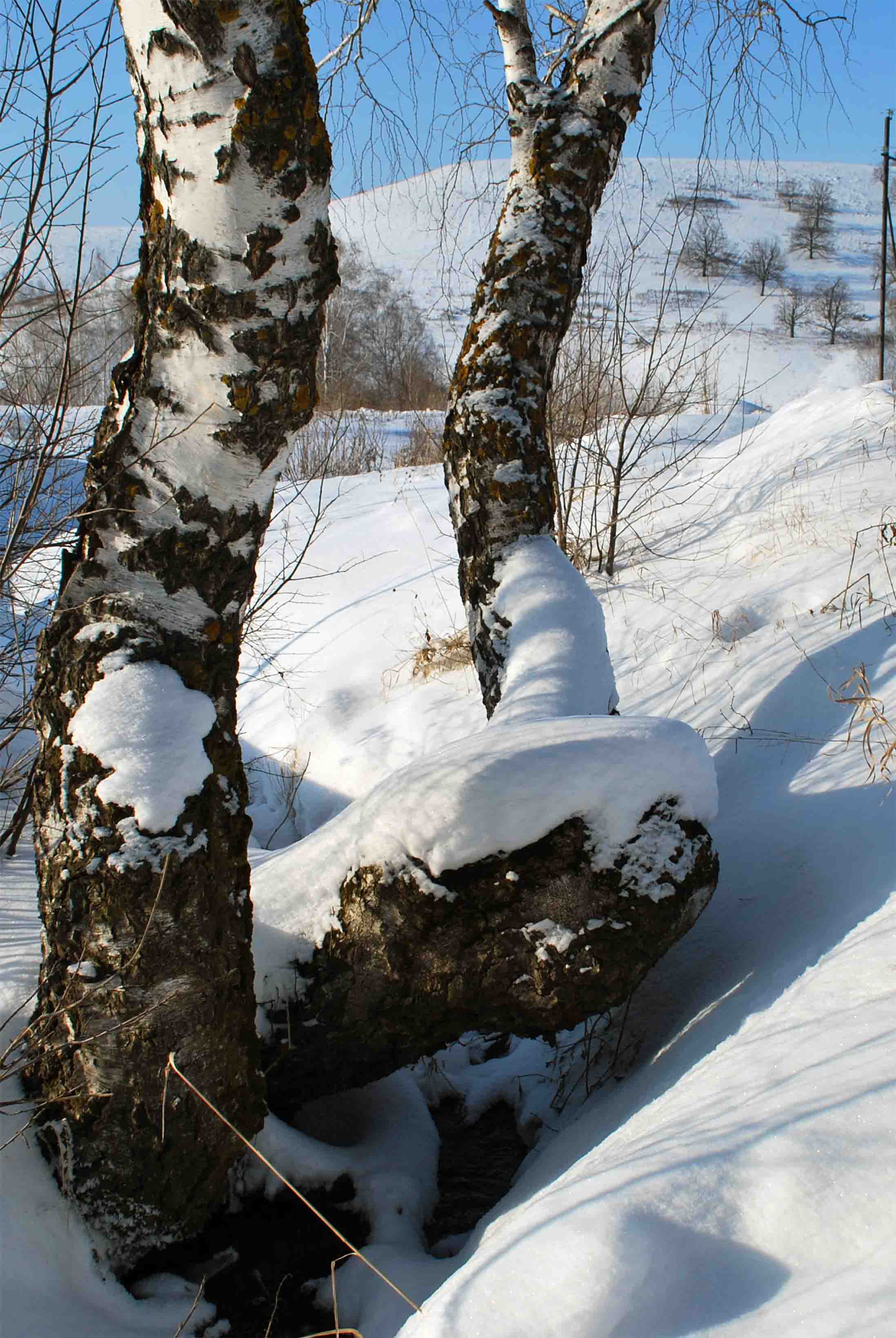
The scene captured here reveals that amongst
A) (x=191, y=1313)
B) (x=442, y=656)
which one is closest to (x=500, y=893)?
(x=191, y=1313)

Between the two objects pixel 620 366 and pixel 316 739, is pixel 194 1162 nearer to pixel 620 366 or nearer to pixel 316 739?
pixel 316 739

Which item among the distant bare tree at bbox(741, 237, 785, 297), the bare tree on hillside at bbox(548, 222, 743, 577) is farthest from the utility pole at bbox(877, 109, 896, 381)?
the distant bare tree at bbox(741, 237, 785, 297)

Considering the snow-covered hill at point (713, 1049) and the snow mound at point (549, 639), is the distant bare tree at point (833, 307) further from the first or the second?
the snow mound at point (549, 639)

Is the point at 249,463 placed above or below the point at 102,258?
below

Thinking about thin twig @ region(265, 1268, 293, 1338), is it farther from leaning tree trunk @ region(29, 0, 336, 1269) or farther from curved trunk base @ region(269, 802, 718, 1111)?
curved trunk base @ region(269, 802, 718, 1111)

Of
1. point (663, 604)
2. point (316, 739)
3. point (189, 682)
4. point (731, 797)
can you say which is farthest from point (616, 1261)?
point (316, 739)

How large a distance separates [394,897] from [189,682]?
26.0 inches

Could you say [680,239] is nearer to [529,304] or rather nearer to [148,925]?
[529,304]

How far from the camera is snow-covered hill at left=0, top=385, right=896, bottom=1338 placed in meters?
1.08

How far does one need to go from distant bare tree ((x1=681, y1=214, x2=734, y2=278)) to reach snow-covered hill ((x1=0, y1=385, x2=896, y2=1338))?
1658mm

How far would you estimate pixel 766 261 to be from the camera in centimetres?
4153

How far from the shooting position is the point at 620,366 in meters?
5.38

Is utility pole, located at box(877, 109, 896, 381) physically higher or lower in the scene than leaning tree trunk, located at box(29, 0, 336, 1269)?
higher

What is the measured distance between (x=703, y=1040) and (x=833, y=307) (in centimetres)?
4617
